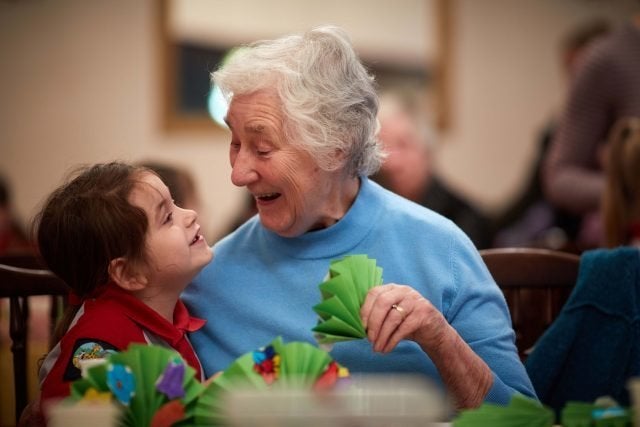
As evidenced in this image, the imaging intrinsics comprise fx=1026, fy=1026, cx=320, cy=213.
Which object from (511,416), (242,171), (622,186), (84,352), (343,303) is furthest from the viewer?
(622,186)

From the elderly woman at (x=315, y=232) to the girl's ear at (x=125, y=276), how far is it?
0.95 feet

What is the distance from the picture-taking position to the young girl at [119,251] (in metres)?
2.07

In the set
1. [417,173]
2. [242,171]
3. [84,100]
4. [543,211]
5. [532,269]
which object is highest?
[242,171]

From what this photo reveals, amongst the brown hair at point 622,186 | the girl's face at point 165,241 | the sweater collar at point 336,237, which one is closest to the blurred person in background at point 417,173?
the brown hair at point 622,186

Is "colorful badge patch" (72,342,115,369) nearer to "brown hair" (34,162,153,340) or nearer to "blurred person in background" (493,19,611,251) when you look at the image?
"brown hair" (34,162,153,340)

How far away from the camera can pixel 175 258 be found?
2.11m

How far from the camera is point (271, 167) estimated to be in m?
2.25

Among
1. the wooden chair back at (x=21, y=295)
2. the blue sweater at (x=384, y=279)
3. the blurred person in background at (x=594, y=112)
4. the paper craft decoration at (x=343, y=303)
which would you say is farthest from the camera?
the blurred person in background at (x=594, y=112)

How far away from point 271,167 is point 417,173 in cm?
254

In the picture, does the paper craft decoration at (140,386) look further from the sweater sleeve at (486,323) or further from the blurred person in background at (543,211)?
the blurred person in background at (543,211)

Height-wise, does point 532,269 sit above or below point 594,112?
below

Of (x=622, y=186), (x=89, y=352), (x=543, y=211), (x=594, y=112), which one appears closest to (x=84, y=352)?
(x=89, y=352)

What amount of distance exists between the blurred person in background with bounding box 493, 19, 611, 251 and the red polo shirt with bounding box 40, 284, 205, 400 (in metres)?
2.87

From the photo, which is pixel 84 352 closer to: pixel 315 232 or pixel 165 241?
pixel 165 241
